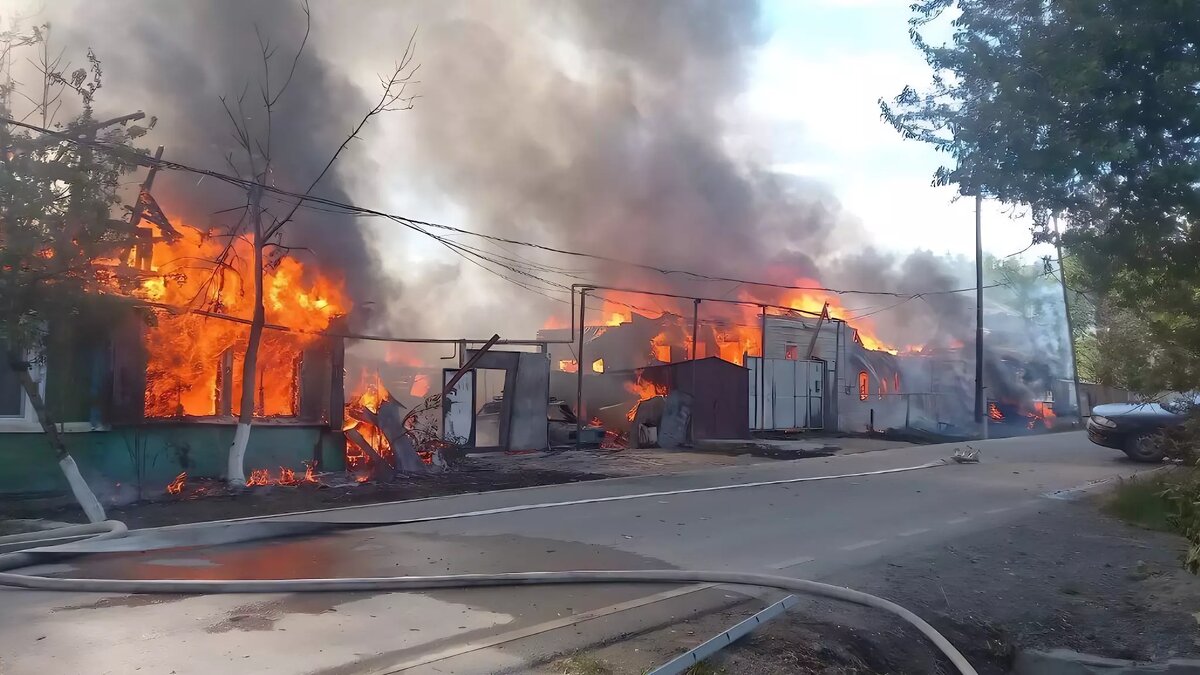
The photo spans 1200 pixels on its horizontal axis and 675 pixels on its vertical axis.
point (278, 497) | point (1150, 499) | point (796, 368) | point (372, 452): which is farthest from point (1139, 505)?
point (796, 368)

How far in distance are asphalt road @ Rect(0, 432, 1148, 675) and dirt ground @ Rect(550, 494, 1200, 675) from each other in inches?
14.5

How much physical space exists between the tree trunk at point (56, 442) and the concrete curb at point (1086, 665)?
9089 mm

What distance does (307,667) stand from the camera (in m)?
4.08

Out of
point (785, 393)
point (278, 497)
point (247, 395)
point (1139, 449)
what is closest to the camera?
point (278, 497)

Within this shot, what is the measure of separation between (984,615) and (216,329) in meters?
11.3

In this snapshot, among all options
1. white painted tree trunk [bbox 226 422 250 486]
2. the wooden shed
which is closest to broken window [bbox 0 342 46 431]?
white painted tree trunk [bbox 226 422 250 486]

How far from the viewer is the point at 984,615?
587 centimetres

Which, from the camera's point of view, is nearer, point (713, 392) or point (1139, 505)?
point (1139, 505)

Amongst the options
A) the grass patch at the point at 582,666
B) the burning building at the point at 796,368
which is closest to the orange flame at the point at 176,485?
the grass patch at the point at 582,666

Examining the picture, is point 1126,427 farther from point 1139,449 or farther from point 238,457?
point 238,457

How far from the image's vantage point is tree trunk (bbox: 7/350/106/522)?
358 inches

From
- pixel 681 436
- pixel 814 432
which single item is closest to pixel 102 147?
pixel 681 436

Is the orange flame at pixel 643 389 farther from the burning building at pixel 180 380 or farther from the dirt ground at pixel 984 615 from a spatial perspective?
the dirt ground at pixel 984 615

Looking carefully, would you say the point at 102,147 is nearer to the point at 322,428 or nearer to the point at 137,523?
the point at 137,523
